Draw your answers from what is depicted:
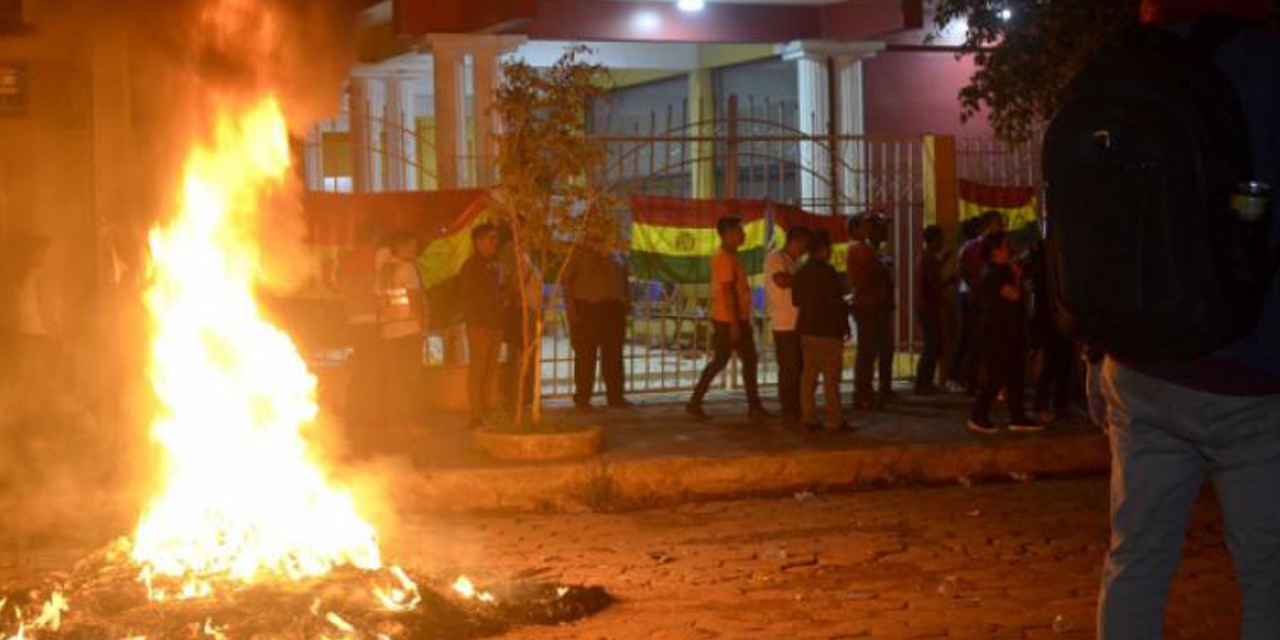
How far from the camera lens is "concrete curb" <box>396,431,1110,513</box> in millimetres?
10906

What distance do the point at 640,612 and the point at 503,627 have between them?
709 mm

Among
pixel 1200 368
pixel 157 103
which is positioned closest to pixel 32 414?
pixel 157 103

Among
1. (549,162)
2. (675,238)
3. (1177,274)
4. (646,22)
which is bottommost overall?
(1177,274)

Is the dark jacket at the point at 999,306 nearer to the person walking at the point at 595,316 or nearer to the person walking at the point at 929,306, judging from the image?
the person walking at the point at 929,306

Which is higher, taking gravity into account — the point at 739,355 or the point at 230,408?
the point at 230,408

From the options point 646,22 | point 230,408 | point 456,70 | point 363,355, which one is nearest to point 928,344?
point 363,355

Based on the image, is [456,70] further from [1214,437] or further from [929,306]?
[1214,437]

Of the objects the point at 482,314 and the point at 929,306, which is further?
the point at 929,306

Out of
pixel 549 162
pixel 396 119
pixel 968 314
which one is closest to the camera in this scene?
pixel 549 162

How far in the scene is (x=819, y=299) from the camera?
12.8 metres

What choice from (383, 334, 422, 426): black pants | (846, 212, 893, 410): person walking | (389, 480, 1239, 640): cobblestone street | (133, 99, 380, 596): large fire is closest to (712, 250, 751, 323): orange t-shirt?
(846, 212, 893, 410): person walking

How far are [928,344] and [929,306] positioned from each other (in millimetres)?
366

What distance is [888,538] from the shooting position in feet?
30.9

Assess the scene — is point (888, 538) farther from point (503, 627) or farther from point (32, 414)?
point (32, 414)
